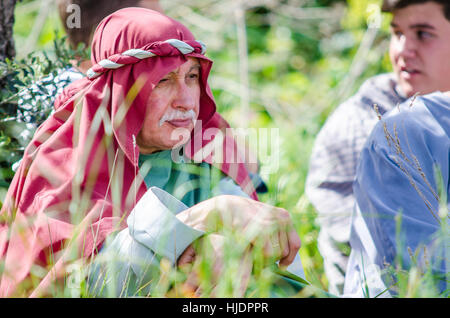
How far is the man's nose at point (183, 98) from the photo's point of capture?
9.04 feet

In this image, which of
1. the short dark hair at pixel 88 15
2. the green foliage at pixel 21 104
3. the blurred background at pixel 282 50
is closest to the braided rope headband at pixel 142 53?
the green foliage at pixel 21 104

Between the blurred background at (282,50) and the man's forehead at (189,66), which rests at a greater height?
the man's forehead at (189,66)

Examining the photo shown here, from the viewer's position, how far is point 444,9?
4055 mm

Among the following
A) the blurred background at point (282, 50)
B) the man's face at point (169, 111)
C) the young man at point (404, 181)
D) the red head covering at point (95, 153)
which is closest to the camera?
the red head covering at point (95, 153)

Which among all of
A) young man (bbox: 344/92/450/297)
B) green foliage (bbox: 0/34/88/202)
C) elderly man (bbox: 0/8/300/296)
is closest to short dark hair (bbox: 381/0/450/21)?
young man (bbox: 344/92/450/297)

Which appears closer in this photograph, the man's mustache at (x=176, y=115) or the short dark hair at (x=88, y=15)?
the man's mustache at (x=176, y=115)

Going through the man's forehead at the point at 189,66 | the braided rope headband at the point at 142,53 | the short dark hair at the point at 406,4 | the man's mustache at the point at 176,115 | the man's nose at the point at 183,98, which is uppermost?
the short dark hair at the point at 406,4

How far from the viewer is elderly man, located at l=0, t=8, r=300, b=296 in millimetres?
2244

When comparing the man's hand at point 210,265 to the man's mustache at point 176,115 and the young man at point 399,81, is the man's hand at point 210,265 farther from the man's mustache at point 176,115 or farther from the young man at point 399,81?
the young man at point 399,81

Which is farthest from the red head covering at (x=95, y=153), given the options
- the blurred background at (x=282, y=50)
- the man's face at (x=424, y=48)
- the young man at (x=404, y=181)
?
the blurred background at (x=282, y=50)

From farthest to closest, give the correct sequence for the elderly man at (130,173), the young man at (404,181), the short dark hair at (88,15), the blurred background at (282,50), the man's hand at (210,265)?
1. the blurred background at (282,50)
2. the short dark hair at (88,15)
3. the young man at (404,181)
4. the elderly man at (130,173)
5. the man's hand at (210,265)

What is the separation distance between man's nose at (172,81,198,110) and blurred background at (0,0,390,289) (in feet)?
8.15

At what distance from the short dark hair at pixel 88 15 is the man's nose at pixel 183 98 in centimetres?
114

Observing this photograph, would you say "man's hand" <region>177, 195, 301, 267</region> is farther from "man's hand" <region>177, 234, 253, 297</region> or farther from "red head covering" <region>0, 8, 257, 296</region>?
"red head covering" <region>0, 8, 257, 296</region>
